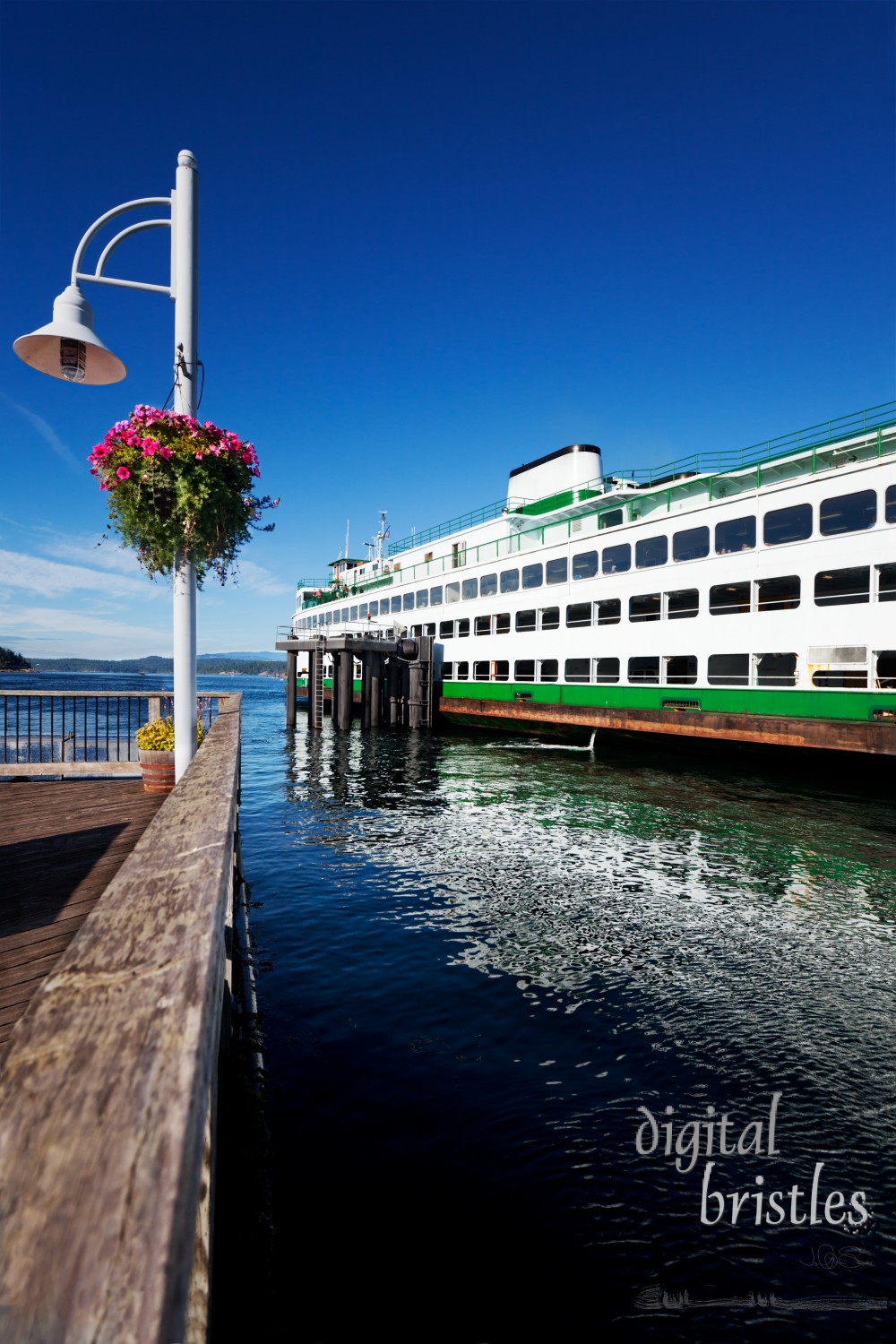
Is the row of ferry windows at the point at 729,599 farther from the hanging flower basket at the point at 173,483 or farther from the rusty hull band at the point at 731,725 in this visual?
the hanging flower basket at the point at 173,483

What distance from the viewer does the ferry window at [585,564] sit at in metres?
25.2

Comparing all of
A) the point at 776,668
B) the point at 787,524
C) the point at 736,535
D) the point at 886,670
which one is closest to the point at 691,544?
the point at 736,535

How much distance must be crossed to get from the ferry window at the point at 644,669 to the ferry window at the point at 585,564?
3977 millimetres

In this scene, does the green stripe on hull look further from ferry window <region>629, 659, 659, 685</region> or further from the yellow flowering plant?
the yellow flowering plant

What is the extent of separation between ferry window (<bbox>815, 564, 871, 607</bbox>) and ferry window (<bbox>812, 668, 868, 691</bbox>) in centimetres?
159

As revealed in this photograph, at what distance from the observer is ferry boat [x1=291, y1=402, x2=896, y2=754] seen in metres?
16.3

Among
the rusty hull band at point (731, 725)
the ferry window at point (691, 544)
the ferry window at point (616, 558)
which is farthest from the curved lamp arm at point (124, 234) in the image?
the ferry window at point (616, 558)

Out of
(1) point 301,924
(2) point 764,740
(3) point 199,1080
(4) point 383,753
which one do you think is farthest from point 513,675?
(3) point 199,1080

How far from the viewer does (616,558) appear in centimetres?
2406

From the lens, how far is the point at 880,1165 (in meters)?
3.90

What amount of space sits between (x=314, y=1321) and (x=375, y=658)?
3300cm

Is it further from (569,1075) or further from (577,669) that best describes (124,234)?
(577,669)

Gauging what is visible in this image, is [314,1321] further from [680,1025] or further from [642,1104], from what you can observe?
[680,1025]
